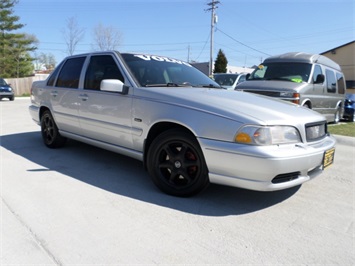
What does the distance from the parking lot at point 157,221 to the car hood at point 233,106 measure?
0.96m

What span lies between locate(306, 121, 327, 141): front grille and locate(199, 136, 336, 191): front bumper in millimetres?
140

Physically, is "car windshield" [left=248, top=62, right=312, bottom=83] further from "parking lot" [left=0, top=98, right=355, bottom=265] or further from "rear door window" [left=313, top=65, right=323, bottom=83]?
"parking lot" [left=0, top=98, right=355, bottom=265]

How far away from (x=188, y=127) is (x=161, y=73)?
128cm

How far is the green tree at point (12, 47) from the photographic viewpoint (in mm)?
36000

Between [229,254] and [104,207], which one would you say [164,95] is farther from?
[229,254]

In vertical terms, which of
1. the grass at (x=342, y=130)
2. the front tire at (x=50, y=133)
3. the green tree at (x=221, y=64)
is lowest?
the grass at (x=342, y=130)

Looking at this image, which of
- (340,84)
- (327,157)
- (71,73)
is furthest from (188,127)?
(340,84)

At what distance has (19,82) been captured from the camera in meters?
31.5

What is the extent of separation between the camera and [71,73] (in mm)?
5125

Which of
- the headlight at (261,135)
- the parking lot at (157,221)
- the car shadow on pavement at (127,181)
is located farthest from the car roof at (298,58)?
the headlight at (261,135)

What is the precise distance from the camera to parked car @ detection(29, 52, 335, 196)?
2939 mm

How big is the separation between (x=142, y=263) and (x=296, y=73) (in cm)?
748

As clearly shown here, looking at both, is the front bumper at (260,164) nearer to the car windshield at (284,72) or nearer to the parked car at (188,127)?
the parked car at (188,127)

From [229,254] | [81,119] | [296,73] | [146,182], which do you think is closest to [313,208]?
[229,254]
